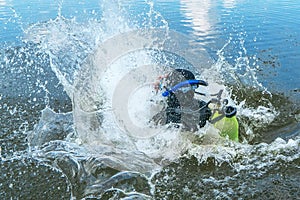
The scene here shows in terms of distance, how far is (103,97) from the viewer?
6.87m

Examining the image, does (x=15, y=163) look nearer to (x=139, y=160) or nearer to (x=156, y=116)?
(x=139, y=160)

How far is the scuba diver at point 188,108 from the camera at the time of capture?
4.96 metres

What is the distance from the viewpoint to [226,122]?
532 centimetres

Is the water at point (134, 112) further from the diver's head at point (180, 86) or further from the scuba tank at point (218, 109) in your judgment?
the diver's head at point (180, 86)

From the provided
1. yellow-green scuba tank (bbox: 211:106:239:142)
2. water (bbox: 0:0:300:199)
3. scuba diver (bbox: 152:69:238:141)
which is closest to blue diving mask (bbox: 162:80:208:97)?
scuba diver (bbox: 152:69:238:141)

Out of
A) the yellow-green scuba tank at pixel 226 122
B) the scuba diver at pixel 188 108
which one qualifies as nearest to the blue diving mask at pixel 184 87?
the scuba diver at pixel 188 108

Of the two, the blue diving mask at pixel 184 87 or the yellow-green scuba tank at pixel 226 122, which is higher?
the blue diving mask at pixel 184 87

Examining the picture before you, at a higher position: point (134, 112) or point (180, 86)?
point (180, 86)

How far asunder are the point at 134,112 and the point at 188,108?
0.99 metres

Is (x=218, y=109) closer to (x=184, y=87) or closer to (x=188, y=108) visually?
(x=188, y=108)

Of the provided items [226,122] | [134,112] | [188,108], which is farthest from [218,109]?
[134,112]

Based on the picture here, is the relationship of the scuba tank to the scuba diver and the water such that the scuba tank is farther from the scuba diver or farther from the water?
the water

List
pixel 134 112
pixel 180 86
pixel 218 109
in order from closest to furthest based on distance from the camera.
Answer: pixel 180 86, pixel 218 109, pixel 134 112

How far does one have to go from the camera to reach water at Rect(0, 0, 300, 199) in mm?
4605
